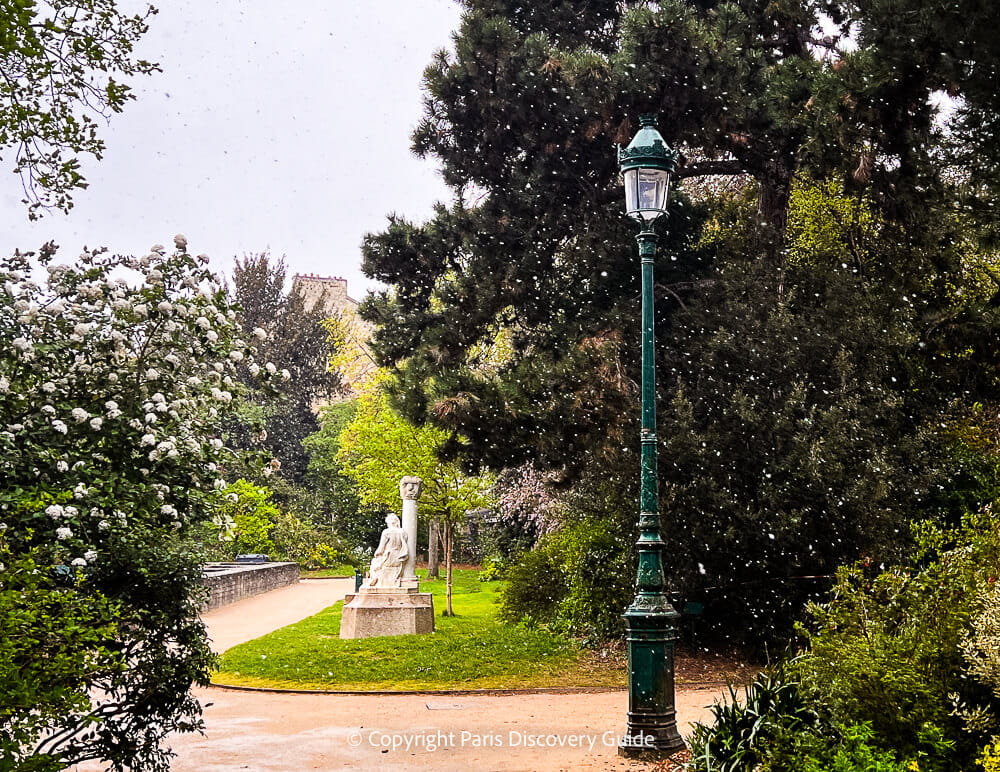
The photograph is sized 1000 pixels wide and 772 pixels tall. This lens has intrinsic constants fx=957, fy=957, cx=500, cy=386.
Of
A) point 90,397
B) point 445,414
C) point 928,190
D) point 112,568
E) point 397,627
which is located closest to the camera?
point 112,568

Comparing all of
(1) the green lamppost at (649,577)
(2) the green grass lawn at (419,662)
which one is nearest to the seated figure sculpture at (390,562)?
(2) the green grass lawn at (419,662)

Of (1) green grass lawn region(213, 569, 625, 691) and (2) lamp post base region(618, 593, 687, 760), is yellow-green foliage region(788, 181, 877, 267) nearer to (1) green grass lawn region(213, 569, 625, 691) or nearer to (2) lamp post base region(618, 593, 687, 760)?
(1) green grass lawn region(213, 569, 625, 691)

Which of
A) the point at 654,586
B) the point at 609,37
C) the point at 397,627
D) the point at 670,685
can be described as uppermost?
the point at 609,37

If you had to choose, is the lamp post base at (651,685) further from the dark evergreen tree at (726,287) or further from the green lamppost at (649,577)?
the dark evergreen tree at (726,287)

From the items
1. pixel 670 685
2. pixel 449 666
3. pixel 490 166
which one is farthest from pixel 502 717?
pixel 490 166

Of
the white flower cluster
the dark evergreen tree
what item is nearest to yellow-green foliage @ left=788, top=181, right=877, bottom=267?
the dark evergreen tree

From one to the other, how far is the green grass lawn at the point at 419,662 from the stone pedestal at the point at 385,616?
35 centimetres

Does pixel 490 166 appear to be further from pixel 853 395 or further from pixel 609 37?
pixel 853 395

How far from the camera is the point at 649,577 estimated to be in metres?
7.76

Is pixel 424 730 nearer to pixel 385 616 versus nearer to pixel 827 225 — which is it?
pixel 385 616

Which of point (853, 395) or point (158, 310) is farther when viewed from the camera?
point (853, 395)

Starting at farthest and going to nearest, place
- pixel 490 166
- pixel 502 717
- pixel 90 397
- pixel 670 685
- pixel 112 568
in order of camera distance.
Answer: pixel 490 166 < pixel 502 717 < pixel 670 685 < pixel 90 397 < pixel 112 568

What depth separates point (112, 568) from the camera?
613 centimetres

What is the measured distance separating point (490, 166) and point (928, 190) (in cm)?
629
